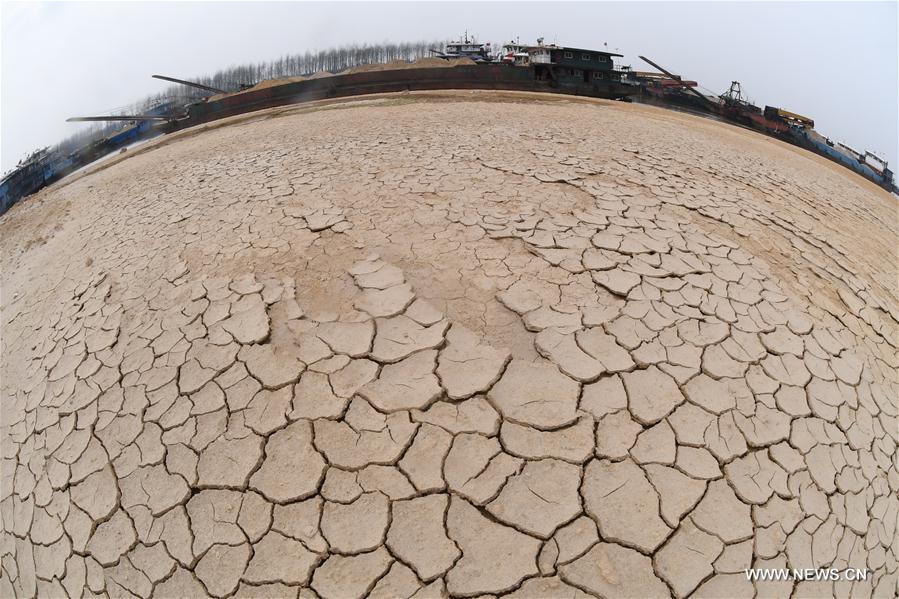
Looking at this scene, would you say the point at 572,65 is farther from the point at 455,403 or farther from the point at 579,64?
the point at 455,403

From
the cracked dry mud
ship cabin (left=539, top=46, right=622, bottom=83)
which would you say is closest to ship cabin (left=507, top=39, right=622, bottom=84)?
ship cabin (left=539, top=46, right=622, bottom=83)

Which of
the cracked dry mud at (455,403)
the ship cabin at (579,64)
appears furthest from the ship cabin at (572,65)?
the cracked dry mud at (455,403)

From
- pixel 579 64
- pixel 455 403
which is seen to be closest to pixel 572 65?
pixel 579 64

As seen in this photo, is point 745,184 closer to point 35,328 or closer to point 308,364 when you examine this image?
point 308,364

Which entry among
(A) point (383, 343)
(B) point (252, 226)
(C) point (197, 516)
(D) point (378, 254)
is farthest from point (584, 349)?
(B) point (252, 226)

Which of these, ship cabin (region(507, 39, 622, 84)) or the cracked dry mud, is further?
ship cabin (region(507, 39, 622, 84))

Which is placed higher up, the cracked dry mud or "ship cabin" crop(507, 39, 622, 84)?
"ship cabin" crop(507, 39, 622, 84)

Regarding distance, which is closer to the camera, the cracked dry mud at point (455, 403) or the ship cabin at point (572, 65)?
the cracked dry mud at point (455, 403)

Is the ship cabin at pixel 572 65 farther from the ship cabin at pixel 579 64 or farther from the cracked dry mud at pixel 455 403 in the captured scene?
the cracked dry mud at pixel 455 403

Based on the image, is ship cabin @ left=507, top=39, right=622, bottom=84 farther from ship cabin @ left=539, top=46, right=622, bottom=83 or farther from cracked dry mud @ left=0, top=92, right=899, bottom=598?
cracked dry mud @ left=0, top=92, right=899, bottom=598
